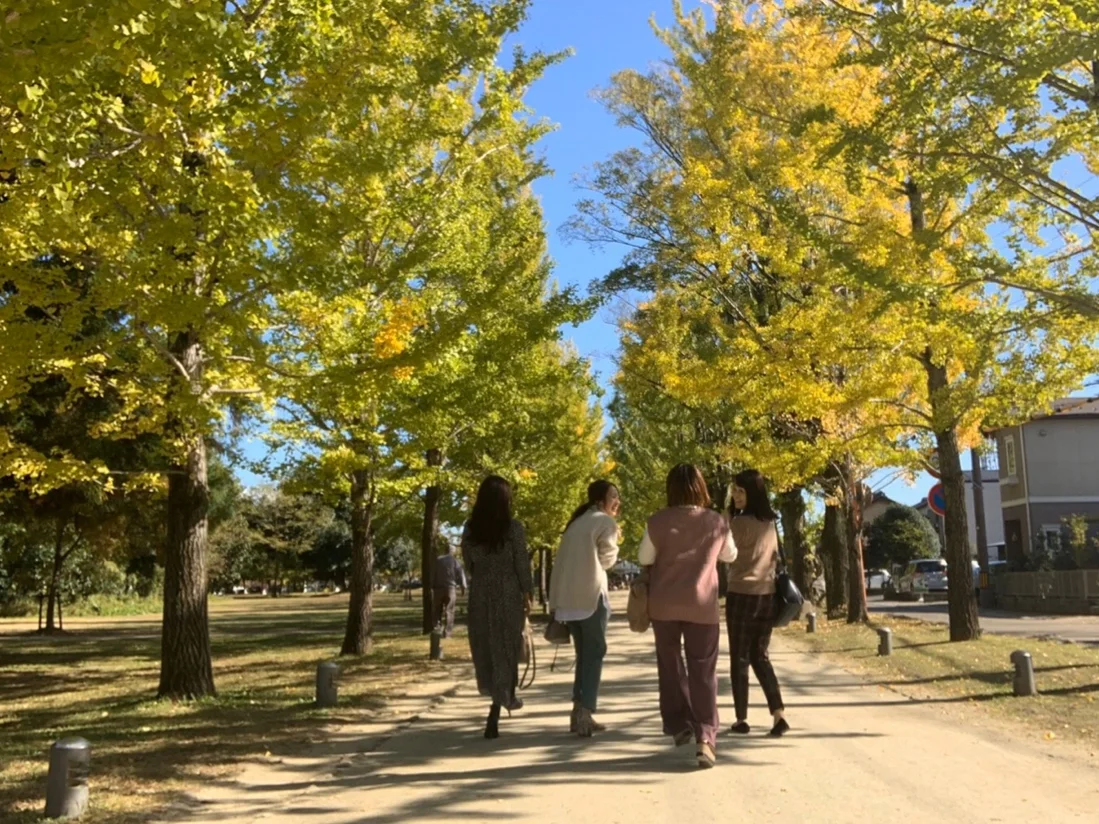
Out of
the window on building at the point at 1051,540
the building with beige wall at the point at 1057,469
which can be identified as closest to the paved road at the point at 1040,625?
the window on building at the point at 1051,540

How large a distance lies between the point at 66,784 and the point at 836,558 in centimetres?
1806

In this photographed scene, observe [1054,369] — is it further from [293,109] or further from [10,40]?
[10,40]

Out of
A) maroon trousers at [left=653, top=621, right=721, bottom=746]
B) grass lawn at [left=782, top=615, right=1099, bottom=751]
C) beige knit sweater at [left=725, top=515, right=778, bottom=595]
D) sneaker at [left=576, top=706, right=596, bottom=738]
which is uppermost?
beige knit sweater at [left=725, top=515, right=778, bottom=595]

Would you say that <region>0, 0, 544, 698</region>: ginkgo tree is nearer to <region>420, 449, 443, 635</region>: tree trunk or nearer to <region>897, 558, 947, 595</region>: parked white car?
<region>420, 449, 443, 635</region>: tree trunk

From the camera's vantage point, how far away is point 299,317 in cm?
978

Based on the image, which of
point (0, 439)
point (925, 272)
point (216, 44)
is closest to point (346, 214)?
point (216, 44)

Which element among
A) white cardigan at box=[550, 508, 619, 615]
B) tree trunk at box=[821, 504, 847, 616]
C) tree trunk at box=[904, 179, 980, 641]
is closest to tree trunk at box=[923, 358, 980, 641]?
tree trunk at box=[904, 179, 980, 641]

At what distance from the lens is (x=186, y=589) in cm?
933

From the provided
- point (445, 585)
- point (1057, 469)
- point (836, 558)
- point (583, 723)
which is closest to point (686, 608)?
point (583, 723)

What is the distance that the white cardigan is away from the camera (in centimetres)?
656

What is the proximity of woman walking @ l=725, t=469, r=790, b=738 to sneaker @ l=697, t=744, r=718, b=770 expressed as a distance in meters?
1.11

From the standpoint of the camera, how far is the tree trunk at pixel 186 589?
9.35 metres

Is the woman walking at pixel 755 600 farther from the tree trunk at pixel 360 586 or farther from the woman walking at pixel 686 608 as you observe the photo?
the tree trunk at pixel 360 586

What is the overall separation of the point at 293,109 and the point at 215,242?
156 centimetres
